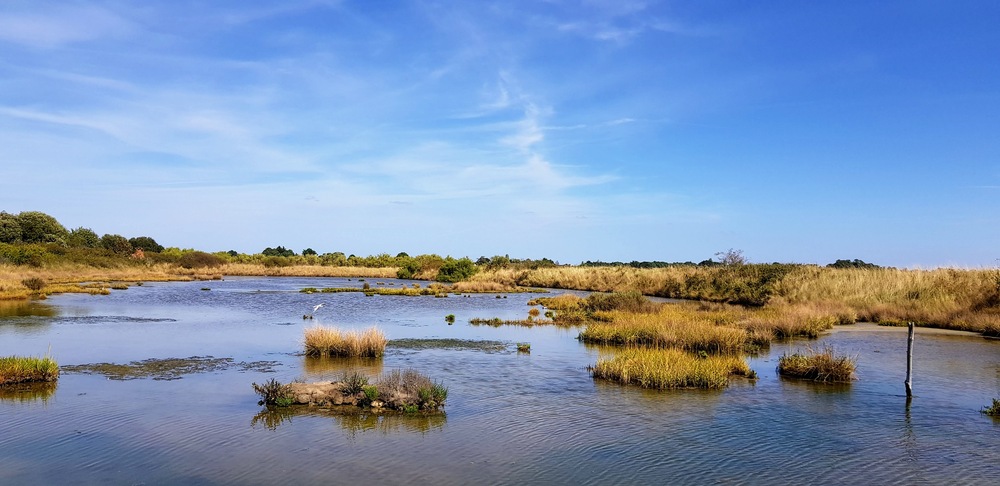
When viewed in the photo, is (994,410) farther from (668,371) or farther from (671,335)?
(671,335)

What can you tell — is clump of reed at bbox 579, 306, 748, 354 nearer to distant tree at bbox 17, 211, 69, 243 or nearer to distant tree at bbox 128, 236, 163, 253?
distant tree at bbox 17, 211, 69, 243

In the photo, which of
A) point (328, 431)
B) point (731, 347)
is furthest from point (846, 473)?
point (731, 347)

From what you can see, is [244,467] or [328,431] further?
[328,431]

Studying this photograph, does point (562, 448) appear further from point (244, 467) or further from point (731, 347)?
point (731, 347)

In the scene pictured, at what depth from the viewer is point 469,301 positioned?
53750 mm

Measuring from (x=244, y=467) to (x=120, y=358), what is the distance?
13.2 meters

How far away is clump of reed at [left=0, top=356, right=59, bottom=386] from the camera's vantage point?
1656cm

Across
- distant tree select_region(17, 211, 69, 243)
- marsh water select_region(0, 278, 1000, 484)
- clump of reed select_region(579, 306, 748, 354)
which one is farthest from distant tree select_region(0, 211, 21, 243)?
clump of reed select_region(579, 306, 748, 354)

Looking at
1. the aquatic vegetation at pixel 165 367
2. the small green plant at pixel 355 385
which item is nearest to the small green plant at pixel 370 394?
the small green plant at pixel 355 385

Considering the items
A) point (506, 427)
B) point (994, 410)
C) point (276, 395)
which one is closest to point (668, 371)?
point (506, 427)

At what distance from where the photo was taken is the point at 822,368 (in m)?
18.8

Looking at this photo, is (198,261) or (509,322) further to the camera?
(198,261)

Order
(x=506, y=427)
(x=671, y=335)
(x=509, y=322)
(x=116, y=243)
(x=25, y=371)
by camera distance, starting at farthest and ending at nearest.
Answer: (x=116, y=243) → (x=509, y=322) → (x=671, y=335) → (x=25, y=371) → (x=506, y=427)

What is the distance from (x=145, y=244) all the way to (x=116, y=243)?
1241 cm
